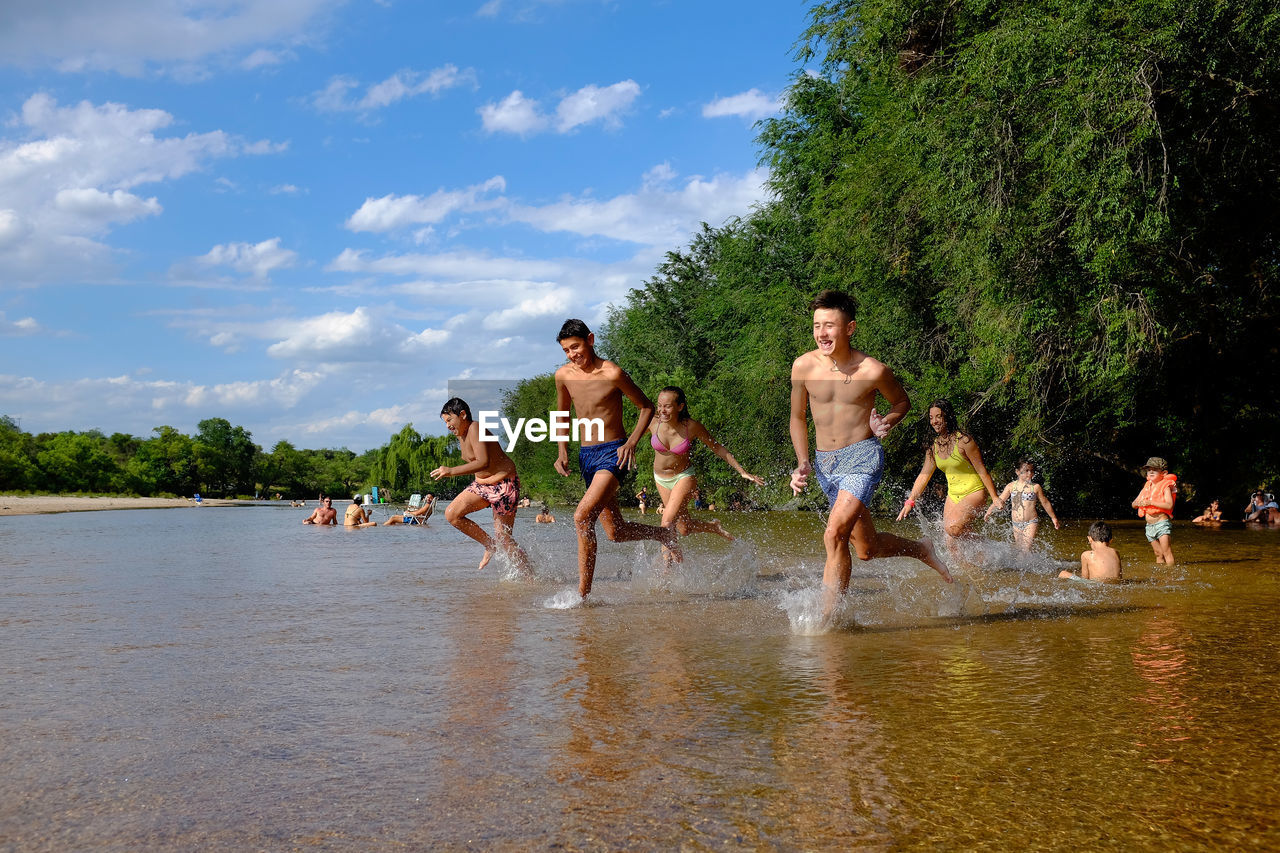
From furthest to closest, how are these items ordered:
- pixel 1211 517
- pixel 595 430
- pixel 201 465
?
pixel 201 465, pixel 1211 517, pixel 595 430

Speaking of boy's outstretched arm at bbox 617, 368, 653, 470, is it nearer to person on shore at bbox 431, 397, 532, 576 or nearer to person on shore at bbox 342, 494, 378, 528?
person on shore at bbox 431, 397, 532, 576

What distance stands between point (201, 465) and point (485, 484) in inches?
4173

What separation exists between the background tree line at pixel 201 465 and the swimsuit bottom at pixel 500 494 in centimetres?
4504

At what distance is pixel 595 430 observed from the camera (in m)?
8.63

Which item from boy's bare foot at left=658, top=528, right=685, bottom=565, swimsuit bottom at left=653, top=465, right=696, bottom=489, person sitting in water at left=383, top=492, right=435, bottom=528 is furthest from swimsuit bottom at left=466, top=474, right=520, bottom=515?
person sitting in water at left=383, top=492, right=435, bottom=528

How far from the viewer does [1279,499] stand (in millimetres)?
25953

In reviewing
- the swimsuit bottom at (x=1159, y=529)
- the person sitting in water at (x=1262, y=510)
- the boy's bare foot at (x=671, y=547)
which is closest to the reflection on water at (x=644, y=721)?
the boy's bare foot at (x=671, y=547)

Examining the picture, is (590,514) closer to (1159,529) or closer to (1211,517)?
(1159,529)

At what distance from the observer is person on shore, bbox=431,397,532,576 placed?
35.1 feet

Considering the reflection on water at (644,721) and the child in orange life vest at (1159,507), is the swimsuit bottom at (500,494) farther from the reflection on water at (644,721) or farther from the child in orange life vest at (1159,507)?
the child in orange life vest at (1159,507)

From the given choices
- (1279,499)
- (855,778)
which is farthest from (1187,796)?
(1279,499)

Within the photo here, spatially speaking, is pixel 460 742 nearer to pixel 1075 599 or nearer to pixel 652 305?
pixel 1075 599

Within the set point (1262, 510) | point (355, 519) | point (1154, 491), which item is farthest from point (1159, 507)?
point (355, 519)

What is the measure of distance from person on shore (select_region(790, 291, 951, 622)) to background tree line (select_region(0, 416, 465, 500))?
163 ft
